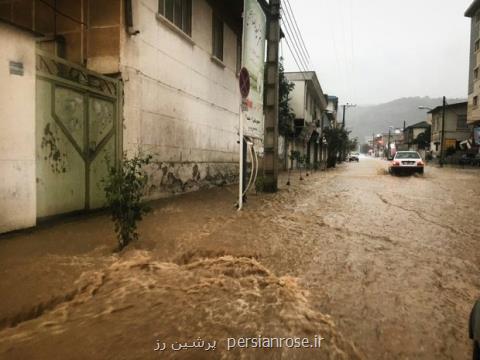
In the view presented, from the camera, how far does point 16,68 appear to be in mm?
4582

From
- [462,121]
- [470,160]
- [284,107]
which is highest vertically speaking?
[462,121]

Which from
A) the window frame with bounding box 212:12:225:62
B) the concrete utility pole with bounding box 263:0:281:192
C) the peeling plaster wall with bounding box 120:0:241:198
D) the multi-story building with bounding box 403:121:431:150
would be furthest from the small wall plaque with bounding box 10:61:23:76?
the multi-story building with bounding box 403:121:431:150

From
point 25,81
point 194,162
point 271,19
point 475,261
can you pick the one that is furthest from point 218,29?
point 475,261

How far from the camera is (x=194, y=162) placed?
393 inches

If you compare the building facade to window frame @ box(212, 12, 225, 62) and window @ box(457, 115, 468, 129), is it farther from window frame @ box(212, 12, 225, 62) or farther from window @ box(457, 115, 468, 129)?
window frame @ box(212, 12, 225, 62)

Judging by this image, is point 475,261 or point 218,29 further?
point 218,29

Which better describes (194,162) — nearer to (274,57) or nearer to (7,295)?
(274,57)

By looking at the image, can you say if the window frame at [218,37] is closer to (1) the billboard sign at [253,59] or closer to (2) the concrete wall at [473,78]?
(1) the billboard sign at [253,59]

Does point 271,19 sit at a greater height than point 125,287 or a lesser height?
greater

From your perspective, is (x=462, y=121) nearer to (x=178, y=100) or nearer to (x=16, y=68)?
(x=178, y=100)

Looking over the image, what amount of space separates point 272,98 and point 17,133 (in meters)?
7.62

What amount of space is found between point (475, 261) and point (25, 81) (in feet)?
20.1

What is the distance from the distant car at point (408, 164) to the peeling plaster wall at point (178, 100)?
44.8 feet

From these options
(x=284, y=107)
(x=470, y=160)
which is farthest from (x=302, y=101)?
(x=470, y=160)
